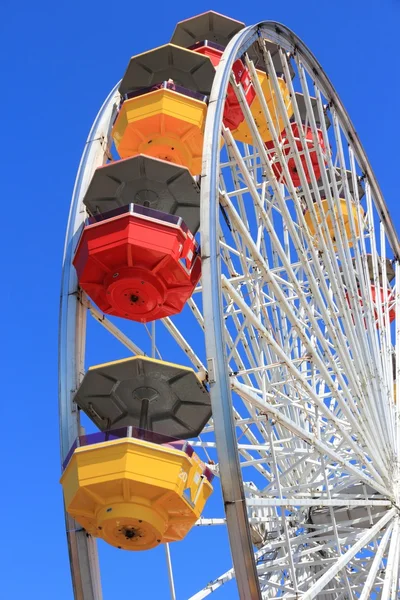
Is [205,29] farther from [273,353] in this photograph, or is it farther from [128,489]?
[128,489]

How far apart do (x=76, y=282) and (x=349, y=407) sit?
5.44 meters

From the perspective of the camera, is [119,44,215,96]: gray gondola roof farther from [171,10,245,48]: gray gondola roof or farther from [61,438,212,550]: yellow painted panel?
[61,438,212,550]: yellow painted panel

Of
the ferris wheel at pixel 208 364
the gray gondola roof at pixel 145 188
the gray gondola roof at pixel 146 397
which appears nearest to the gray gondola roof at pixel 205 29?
the ferris wheel at pixel 208 364

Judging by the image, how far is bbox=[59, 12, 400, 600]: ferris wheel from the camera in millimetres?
11320

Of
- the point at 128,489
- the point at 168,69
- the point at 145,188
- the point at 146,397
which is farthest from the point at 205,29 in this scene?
the point at 128,489

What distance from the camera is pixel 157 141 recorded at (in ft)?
51.8

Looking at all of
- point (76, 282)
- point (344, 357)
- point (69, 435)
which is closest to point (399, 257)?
point (344, 357)

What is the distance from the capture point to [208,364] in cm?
1089

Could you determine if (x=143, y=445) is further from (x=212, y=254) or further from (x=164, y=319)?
(x=164, y=319)

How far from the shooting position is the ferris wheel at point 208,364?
37.1ft

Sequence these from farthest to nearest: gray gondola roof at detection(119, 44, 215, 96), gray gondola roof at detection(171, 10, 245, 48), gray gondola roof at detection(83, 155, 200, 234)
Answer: gray gondola roof at detection(171, 10, 245, 48) → gray gondola roof at detection(119, 44, 215, 96) → gray gondola roof at detection(83, 155, 200, 234)

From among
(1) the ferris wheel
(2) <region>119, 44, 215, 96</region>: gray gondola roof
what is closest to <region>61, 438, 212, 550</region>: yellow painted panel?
(1) the ferris wheel

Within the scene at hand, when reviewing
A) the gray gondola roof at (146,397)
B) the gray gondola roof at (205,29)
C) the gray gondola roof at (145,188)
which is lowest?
the gray gondola roof at (146,397)

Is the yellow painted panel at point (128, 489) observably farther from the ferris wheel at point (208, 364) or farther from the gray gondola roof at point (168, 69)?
the gray gondola roof at point (168, 69)
